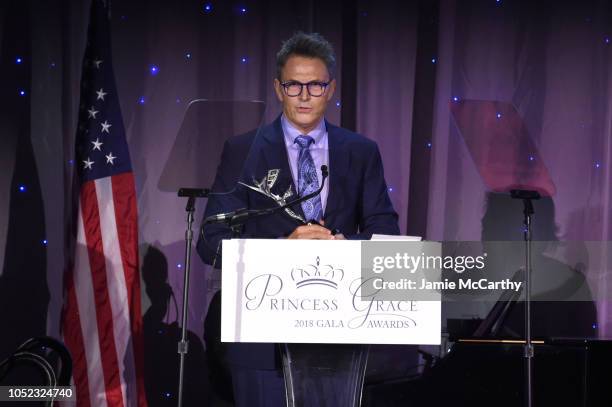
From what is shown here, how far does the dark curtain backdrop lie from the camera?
436 centimetres

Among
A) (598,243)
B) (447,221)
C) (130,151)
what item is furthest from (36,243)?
(598,243)

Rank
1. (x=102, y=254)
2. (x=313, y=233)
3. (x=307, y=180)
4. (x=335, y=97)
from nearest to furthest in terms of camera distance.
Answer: (x=313, y=233)
(x=307, y=180)
(x=102, y=254)
(x=335, y=97)

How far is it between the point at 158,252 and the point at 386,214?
1.64 m

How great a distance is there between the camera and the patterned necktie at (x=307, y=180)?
308 cm

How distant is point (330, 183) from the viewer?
3.15 m

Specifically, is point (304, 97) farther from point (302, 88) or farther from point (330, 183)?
point (330, 183)

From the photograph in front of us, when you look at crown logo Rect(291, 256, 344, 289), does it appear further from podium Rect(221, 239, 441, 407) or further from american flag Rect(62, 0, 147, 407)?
american flag Rect(62, 0, 147, 407)

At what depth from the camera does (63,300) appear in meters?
4.04

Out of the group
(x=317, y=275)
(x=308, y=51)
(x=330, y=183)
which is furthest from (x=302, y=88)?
(x=317, y=275)

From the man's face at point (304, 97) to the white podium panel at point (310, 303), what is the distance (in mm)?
922

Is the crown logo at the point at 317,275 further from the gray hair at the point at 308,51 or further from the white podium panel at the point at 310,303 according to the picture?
the gray hair at the point at 308,51

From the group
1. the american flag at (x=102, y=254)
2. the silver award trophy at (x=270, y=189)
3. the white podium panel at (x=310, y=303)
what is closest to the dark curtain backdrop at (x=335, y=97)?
the american flag at (x=102, y=254)

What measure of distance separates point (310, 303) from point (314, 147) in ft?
3.08

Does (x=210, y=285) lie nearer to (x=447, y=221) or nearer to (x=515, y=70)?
(x=447, y=221)
